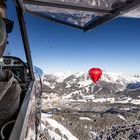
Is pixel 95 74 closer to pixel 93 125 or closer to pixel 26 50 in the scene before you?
pixel 26 50

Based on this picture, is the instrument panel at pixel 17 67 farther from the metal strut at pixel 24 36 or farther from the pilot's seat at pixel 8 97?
the pilot's seat at pixel 8 97

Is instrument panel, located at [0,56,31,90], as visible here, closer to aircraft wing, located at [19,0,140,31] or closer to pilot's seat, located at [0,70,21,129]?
aircraft wing, located at [19,0,140,31]

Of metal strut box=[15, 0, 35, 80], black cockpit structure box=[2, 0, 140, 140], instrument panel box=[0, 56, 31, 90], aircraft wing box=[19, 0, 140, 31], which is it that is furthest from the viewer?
instrument panel box=[0, 56, 31, 90]

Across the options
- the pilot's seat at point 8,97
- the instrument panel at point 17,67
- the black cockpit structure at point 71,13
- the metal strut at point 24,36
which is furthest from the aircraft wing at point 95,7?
the instrument panel at point 17,67

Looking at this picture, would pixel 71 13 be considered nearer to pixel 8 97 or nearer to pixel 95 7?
pixel 95 7

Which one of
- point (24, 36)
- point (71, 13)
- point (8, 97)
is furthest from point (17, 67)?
point (8, 97)

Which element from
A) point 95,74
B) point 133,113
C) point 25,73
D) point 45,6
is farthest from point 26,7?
point 133,113

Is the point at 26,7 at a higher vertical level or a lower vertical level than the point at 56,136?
higher

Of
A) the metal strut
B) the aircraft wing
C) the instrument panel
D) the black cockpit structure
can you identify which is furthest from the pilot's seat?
the instrument panel
